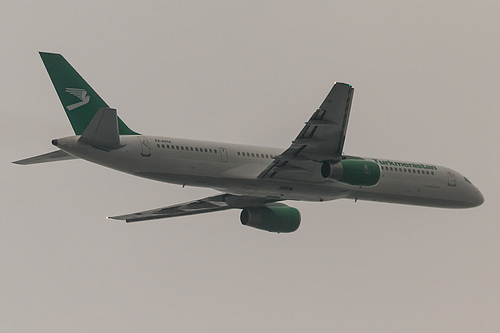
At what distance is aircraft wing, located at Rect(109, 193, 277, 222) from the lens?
139 feet

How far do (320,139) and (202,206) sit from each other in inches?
331

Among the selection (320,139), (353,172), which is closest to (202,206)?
(353,172)

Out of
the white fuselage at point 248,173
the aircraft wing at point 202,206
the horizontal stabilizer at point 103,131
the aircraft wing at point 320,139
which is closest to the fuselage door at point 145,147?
the white fuselage at point 248,173

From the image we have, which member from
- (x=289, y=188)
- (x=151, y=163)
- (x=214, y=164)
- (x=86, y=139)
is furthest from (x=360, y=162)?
(x=86, y=139)

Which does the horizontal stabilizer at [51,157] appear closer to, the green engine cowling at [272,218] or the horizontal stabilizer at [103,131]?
the horizontal stabilizer at [103,131]

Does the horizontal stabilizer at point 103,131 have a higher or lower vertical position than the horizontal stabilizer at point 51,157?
higher

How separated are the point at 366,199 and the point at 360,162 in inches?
146

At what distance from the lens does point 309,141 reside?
36.2 metres

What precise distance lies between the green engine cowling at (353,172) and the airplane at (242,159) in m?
0.04

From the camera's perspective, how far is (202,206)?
42.9 metres

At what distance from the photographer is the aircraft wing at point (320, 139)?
114 ft

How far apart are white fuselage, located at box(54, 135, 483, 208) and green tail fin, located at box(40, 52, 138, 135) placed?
2.03m

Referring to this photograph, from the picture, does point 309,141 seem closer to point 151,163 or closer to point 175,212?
point 151,163

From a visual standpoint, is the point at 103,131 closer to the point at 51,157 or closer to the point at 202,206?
the point at 51,157
